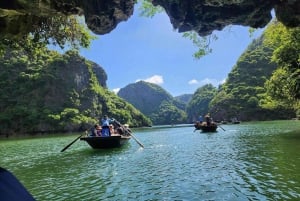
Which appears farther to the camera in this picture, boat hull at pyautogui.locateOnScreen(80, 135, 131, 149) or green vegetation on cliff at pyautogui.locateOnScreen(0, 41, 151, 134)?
green vegetation on cliff at pyautogui.locateOnScreen(0, 41, 151, 134)

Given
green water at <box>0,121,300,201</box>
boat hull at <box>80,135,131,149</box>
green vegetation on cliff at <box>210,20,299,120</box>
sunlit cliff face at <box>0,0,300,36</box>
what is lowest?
green water at <box>0,121,300,201</box>

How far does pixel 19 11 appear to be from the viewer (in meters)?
9.69

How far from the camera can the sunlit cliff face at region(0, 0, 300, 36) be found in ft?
33.2

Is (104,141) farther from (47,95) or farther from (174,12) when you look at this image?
(47,95)

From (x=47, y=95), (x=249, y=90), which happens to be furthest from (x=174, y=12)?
(x=249, y=90)

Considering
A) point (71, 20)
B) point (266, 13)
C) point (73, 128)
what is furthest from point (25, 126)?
point (266, 13)

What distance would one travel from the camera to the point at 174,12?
512 inches

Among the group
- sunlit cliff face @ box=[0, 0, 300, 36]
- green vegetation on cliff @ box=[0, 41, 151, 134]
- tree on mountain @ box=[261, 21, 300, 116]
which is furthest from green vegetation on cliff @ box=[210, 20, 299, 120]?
sunlit cliff face @ box=[0, 0, 300, 36]

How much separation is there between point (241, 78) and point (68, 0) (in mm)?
134776

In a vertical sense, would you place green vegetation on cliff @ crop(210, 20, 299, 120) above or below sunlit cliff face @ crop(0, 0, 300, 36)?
above

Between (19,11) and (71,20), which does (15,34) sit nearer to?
(19,11)

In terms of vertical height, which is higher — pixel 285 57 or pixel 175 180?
pixel 285 57

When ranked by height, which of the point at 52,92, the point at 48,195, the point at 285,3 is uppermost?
the point at 52,92

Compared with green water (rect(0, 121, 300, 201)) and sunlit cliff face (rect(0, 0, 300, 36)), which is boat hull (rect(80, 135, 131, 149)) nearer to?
green water (rect(0, 121, 300, 201))
